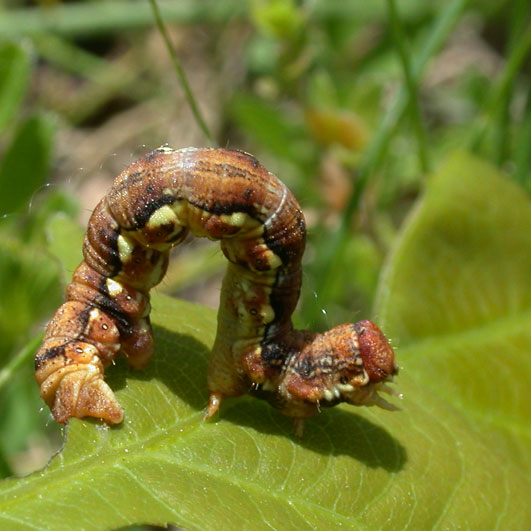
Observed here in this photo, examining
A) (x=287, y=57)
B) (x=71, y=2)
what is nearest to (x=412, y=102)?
(x=287, y=57)

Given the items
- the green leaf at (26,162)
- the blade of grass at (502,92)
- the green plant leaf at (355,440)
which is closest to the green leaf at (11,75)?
the green leaf at (26,162)

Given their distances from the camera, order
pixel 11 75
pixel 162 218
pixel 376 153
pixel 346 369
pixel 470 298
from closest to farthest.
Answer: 1. pixel 162 218
2. pixel 346 369
3. pixel 470 298
4. pixel 11 75
5. pixel 376 153

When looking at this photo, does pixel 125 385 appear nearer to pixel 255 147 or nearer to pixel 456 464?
pixel 456 464

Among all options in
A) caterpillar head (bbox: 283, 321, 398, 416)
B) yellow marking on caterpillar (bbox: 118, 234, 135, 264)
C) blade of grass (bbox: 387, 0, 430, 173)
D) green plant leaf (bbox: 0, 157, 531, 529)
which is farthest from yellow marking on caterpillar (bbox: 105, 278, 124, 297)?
blade of grass (bbox: 387, 0, 430, 173)

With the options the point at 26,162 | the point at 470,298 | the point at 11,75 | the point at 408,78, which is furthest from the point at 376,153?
the point at 11,75

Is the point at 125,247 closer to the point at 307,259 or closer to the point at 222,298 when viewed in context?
the point at 222,298

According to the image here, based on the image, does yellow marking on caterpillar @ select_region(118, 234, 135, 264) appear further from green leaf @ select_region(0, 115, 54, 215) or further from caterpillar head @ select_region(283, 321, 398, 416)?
green leaf @ select_region(0, 115, 54, 215)

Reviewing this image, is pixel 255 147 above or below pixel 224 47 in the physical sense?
below
